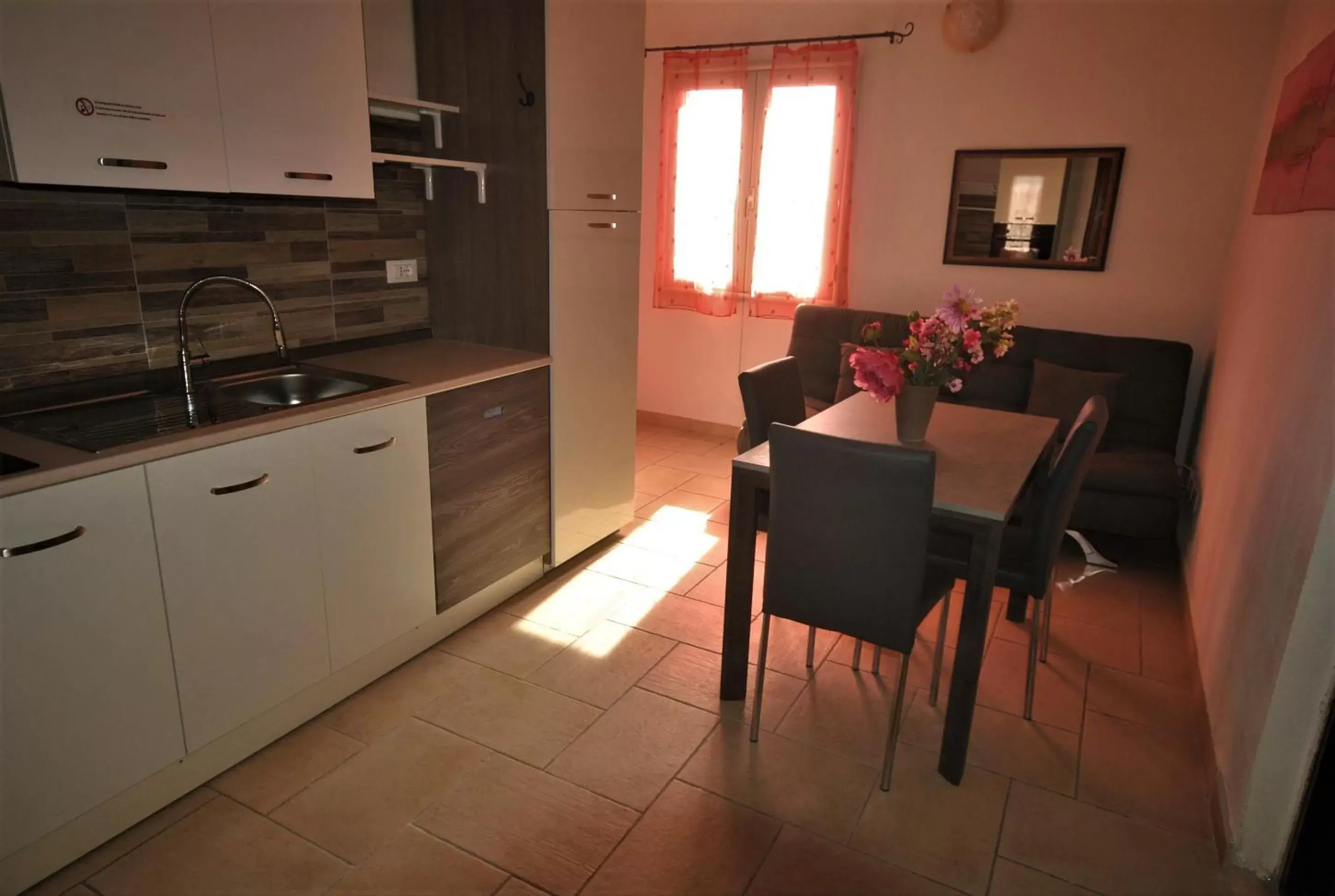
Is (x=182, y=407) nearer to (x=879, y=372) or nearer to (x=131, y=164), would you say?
(x=131, y=164)

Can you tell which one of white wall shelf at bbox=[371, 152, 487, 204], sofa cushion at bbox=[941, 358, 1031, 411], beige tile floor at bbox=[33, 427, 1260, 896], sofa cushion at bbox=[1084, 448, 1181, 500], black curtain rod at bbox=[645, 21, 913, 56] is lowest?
beige tile floor at bbox=[33, 427, 1260, 896]

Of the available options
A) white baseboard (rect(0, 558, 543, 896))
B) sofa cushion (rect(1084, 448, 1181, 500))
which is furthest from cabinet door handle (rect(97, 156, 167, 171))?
sofa cushion (rect(1084, 448, 1181, 500))

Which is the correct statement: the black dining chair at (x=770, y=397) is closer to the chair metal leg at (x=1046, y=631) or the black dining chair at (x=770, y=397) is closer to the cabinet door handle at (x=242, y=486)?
the chair metal leg at (x=1046, y=631)

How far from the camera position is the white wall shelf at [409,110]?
97.6 inches

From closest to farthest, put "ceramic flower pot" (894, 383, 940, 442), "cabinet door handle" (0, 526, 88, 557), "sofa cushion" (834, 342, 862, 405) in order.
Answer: "cabinet door handle" (0, 526, 88, 557)
"ceramic flower pot" (894, 383, 940, 442)
"sofa cushion" (834, 342, 862, 405)

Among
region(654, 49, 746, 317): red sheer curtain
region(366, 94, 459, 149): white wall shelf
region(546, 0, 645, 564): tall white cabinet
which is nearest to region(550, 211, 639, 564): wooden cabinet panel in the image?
region(546, 0, 645, 564): tall white cabinet

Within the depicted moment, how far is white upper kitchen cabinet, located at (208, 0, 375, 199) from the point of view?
1991mm

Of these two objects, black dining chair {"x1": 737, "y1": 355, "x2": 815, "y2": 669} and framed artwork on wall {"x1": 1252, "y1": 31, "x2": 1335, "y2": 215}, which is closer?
framed artwork on wall {"x1": 1252, "y1": 31, "x2": 1335, "y2": 215}

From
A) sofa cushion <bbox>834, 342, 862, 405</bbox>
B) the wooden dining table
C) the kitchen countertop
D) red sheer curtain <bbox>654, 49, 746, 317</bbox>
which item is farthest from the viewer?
red sheer curtain <bbox>654, 49, 746, 317</bbox>

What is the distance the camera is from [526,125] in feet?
9.04

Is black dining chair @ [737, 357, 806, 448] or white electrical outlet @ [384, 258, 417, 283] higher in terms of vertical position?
white electrical outlet @ [384, 258, 417, 283]

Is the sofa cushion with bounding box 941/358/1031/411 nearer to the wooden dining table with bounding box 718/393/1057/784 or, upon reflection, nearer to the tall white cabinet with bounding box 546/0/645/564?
the wooden dining table with bounding box 718/393/1057/784

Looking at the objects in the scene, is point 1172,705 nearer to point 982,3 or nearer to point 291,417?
point 291,417

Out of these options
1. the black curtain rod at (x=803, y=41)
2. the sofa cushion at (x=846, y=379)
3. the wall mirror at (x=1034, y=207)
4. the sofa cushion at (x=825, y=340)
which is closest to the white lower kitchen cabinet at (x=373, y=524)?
the sofa cushion at (x=846, y=379)
